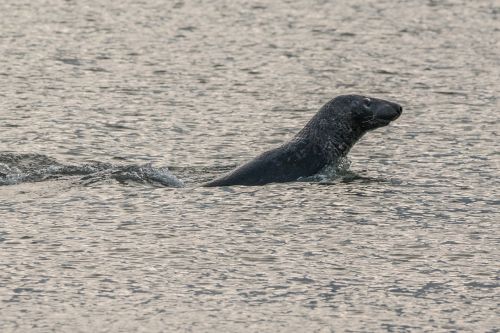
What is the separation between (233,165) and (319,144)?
3.78 feet

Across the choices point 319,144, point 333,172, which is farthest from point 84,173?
point 333,172

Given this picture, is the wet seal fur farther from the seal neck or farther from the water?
the water

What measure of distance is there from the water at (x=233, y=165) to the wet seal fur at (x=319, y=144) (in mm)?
237

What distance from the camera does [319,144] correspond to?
1568 cm

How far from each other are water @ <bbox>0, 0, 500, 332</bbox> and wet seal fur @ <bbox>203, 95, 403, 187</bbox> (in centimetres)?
24

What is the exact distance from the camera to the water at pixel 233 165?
1108cm

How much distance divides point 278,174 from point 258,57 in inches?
329

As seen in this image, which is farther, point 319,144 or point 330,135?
point 330,135

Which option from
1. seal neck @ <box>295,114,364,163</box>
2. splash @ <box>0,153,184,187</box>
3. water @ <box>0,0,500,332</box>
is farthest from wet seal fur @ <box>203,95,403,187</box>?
splash @ <box>0,153,184,187</box>

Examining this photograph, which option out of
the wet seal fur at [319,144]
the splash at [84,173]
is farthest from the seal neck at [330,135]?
the splash at [84,173]

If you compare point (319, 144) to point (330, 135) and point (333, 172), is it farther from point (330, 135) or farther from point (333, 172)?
point (333, 172)

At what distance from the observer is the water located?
11.1m

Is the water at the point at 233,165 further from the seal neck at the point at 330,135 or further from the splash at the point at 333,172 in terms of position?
the seal neck at the point at 330,135

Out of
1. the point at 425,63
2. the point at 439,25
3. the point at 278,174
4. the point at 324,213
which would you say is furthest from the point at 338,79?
Answer: the point at 324,213
